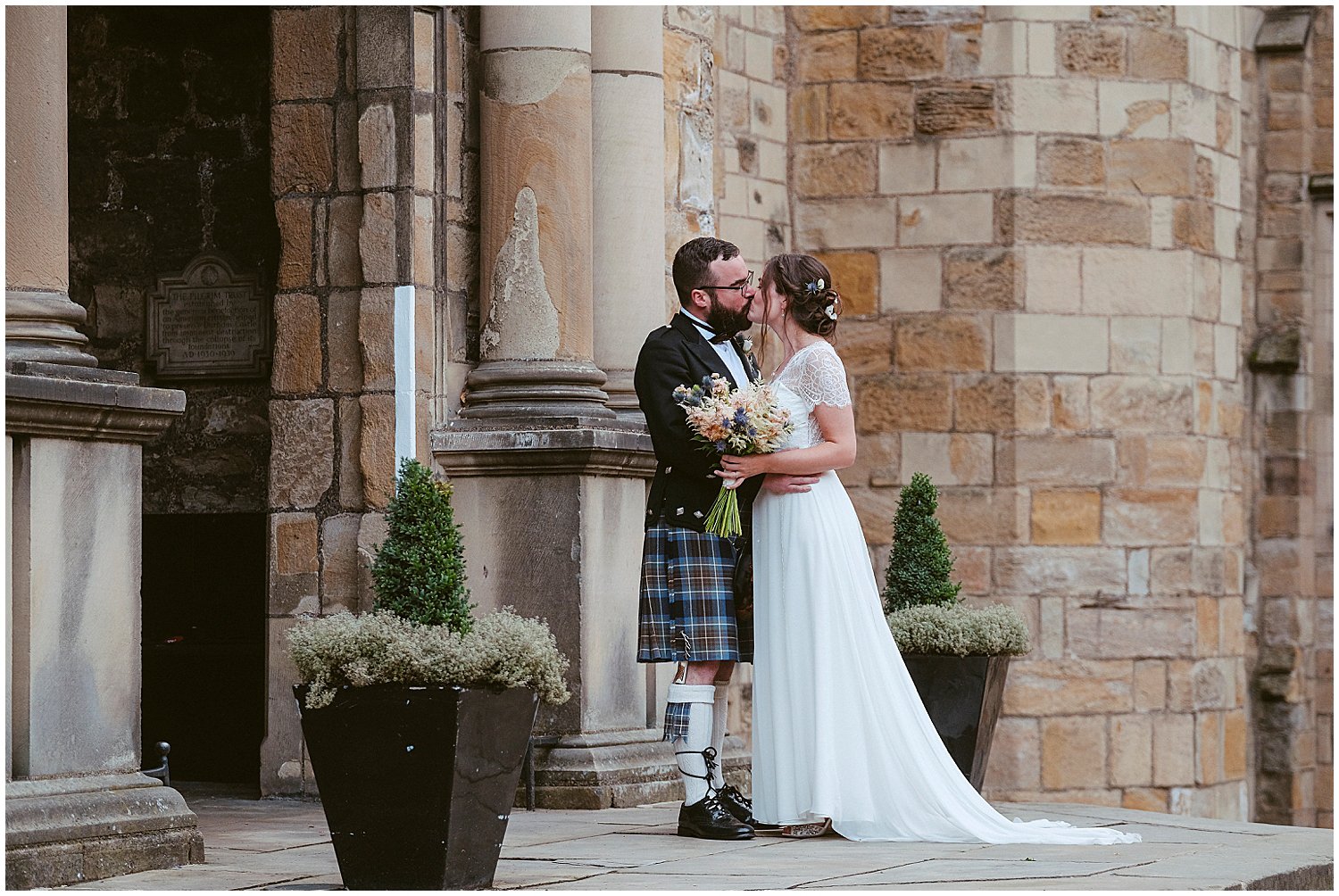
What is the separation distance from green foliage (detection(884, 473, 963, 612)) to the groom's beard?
1.61m

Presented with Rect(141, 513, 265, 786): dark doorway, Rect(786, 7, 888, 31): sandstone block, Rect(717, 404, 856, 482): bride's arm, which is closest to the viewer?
Rect(717, 404, 856, 482): bride's arm

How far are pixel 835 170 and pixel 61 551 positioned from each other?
19.2 ft

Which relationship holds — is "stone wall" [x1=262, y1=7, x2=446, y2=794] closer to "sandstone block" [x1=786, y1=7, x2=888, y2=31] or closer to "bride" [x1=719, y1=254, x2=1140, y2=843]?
"bride" [x1=719, y1=254, x2=1140, y2=843]

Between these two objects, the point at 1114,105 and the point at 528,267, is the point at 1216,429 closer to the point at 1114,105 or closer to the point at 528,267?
the point at 1114,105

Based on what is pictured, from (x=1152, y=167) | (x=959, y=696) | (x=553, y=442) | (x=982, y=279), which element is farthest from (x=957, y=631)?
(x=1152, y=167)

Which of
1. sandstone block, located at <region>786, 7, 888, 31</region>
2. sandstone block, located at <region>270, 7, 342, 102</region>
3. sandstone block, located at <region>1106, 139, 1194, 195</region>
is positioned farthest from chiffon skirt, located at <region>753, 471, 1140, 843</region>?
sandstone block, located at <region>786, 7, 888, 31</region>

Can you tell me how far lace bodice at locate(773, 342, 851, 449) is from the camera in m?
6.66

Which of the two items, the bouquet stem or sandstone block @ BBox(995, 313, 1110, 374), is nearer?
the bouquet stem

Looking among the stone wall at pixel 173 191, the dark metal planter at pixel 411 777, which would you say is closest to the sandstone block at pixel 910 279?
the stone wall at pixel 173 191

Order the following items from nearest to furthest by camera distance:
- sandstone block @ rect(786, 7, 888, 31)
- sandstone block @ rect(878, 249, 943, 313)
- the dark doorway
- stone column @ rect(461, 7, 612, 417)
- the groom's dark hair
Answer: the groom's dark hair < stone column @ rect(461, 7, 612, 417) < the dark doorway < sandstone block @ rect(878, 249, 943, 313) < sandstone block @ rect(786, 7, 888, 31)

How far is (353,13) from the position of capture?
8414 mm

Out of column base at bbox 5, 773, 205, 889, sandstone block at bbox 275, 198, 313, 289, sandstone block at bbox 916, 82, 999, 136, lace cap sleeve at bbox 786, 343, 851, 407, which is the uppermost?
sandstone block at bbox 916, 82, 999, 136

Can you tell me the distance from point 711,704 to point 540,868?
0.88m

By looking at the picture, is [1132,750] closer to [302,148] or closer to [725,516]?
[725,516]
